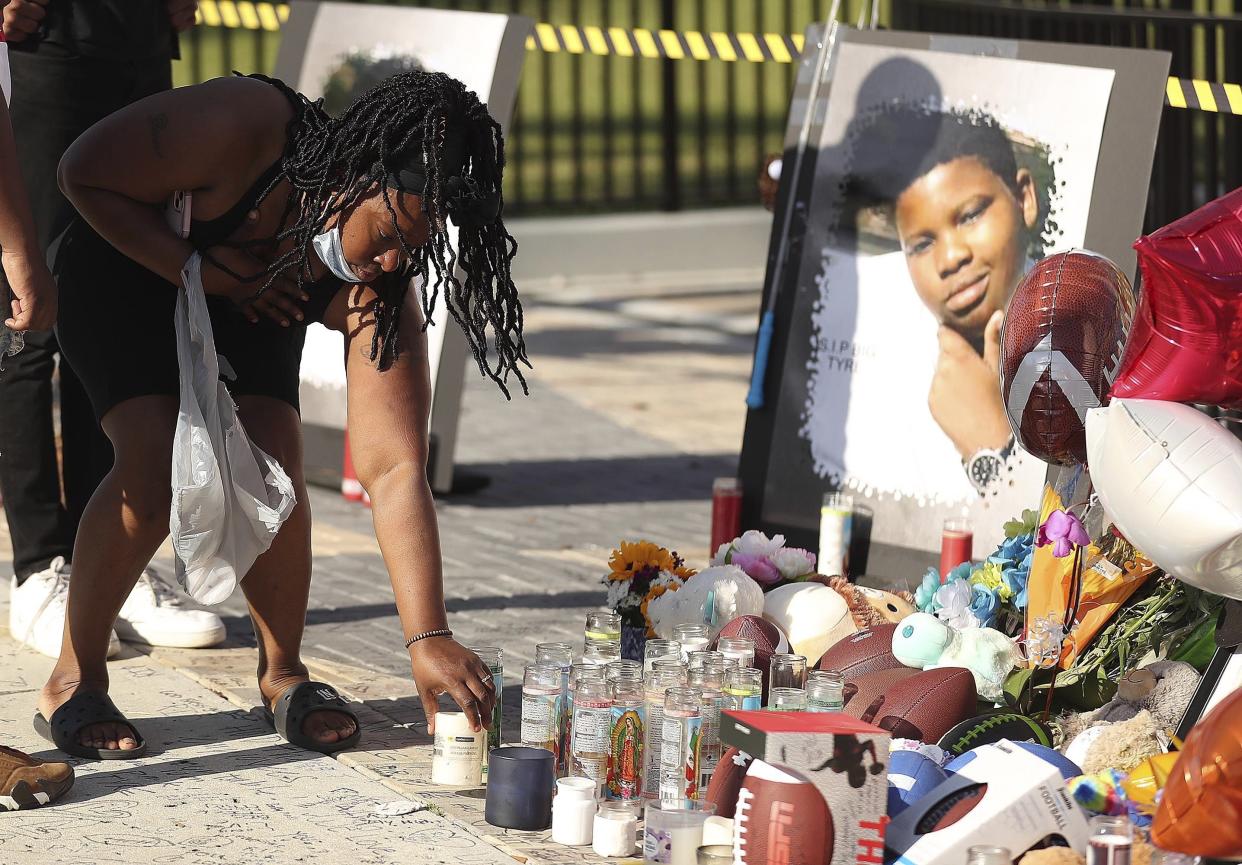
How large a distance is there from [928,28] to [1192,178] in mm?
1704

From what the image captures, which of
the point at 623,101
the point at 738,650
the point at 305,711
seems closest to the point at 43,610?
the point at 305,711

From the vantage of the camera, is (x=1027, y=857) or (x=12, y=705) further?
(x=12, y=705)

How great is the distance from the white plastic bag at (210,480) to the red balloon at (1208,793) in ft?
6.61

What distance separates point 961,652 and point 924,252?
168 cm

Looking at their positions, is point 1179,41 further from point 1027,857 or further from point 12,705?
point 12,705

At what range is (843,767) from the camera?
11.0 ft

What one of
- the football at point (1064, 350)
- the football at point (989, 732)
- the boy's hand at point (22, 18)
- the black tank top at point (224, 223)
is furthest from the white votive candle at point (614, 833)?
the boy's hand at point (22, 18)

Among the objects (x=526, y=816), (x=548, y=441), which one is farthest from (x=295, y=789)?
(x=548, y=441)

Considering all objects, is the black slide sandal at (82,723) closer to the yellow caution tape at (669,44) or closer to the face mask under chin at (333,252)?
the face mask under chin at (333,252)

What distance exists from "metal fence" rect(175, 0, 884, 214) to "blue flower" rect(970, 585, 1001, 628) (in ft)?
29.6

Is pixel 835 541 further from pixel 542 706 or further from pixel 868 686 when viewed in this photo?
pixel 542 706

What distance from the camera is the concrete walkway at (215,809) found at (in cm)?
362

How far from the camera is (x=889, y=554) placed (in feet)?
18.1

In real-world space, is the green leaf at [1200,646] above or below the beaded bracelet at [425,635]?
above
